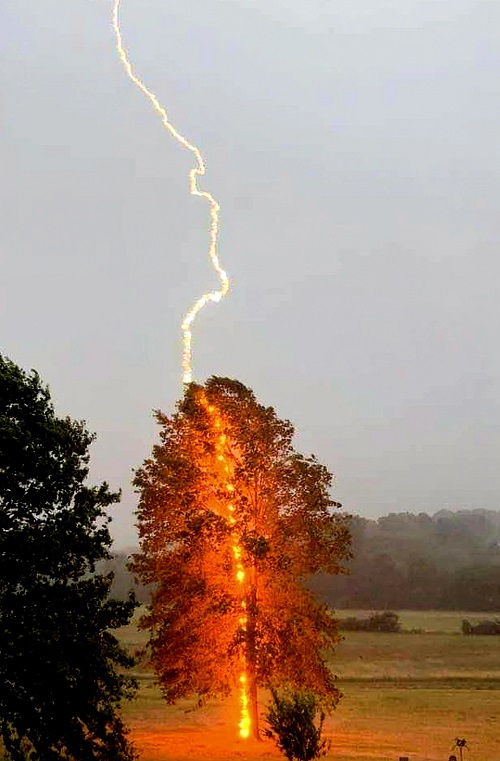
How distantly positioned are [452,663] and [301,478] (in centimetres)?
4391

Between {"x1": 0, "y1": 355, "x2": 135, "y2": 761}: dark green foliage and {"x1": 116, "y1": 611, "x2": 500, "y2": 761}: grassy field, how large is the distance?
5279 mm

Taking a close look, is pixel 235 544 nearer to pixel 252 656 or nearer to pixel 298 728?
pixel 252 656

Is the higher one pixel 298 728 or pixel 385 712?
pixel 298 728

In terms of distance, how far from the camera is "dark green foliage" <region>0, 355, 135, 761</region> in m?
19.9

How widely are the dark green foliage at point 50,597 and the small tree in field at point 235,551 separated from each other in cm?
695

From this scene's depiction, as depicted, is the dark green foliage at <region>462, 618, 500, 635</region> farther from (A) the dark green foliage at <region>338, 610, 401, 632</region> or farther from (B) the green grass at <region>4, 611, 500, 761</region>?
(A) the dark green foliage at <region>338, 610, 401, 632</region>

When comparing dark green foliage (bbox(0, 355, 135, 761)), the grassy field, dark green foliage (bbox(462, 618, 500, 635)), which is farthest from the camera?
dark green foliage (bbox(462, 618, 500, 635))

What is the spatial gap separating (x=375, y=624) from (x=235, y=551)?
63.2 meters

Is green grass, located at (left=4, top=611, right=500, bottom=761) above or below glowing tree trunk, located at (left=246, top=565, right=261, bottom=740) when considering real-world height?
below

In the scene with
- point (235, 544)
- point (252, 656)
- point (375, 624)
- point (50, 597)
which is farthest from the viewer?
point (375, 624)

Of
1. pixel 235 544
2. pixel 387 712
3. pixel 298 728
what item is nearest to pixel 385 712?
pixel 387 712

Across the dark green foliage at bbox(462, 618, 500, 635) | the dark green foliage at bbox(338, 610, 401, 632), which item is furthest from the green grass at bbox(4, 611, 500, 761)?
the dark green foliage at bbox(338, 610, 401, 632)

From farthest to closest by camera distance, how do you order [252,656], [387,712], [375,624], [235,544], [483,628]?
[375,624] → [483,628] → [387,712] → [235,544] → [252,656]

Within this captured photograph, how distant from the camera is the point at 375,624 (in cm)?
8694
